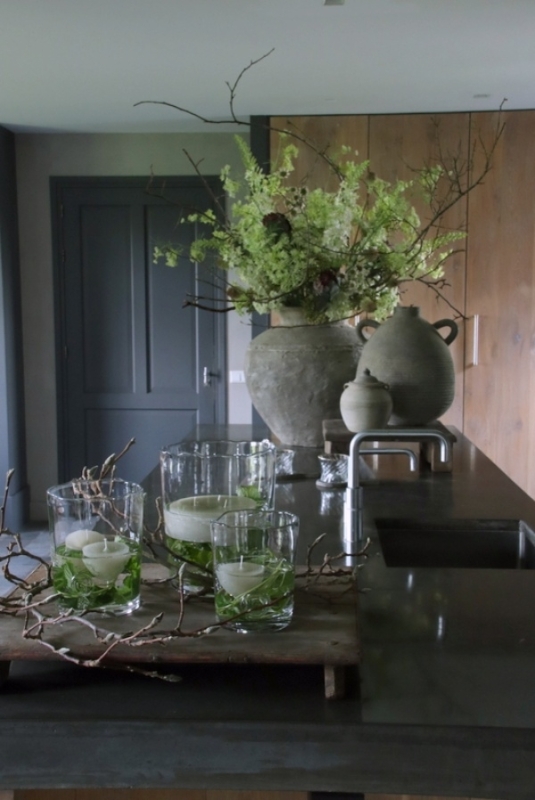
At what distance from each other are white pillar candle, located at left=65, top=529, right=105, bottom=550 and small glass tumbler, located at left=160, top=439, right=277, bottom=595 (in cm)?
11

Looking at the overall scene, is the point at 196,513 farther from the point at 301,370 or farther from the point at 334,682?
the point at 301,370

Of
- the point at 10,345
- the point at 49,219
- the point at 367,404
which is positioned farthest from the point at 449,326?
the point at 49,219

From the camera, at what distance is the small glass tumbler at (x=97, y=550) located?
831mm

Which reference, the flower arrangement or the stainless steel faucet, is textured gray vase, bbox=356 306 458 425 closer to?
the flower arrangement

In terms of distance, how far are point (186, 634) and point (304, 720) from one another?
5.5 inches

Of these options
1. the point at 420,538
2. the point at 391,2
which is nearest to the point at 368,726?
the point at 420,538

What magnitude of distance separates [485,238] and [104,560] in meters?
3.57

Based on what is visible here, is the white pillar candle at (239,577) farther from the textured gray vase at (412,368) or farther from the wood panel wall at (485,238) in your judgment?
the wood panel wall at (485,238)

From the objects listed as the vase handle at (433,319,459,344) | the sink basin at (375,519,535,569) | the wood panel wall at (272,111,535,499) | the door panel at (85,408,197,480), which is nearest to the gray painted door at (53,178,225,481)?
the door panel at (85,408,197,480)

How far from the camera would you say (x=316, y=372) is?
2125 millimetres

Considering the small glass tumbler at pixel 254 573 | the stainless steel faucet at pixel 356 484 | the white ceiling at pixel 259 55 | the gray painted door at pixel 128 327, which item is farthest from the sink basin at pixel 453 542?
the gray painted door at pixel 128 327

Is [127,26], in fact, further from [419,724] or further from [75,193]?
[419,724]

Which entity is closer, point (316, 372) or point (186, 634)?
point (186, 634)

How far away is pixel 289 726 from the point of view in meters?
0.70
